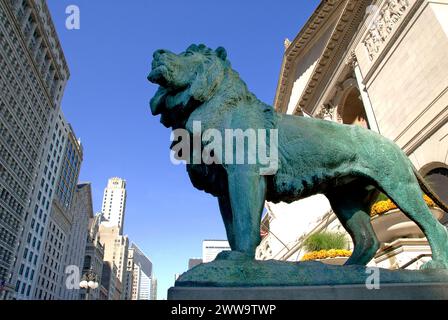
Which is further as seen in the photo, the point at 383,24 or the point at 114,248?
the point at 114,248

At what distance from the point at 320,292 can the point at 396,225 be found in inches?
333

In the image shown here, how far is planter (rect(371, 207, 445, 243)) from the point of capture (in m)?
9.93

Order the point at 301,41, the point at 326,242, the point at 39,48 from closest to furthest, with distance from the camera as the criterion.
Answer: the point at 326,242
the point at 301,41
the point at 39,48

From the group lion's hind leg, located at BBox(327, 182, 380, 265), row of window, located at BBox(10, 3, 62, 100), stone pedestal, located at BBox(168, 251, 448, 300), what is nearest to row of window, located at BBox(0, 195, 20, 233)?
row of window, located at BBox(10, 3, 62, 100)

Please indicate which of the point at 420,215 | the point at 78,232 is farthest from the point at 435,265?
the point at 78,232

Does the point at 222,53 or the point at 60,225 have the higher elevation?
the point at 60,225

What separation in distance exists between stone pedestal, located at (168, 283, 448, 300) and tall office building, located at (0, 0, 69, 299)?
62426mm

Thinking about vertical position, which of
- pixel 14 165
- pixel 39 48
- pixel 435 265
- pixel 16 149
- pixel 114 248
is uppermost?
pixel 39 48

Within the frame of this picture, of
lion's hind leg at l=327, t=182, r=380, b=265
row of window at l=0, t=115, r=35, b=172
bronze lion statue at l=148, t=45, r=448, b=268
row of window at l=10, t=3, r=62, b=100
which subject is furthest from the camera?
row of window at l=10, t=3, r=62, b=100

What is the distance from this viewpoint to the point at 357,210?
13.1ft

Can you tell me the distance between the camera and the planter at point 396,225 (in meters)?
9.93

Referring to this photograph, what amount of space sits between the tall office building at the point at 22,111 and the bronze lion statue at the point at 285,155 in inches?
2402

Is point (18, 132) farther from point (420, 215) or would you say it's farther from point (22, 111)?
point (420, 215)

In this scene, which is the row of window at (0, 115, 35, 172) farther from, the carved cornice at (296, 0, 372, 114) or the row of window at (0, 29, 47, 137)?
the carved cornice at (296, 0, 372, 114)
